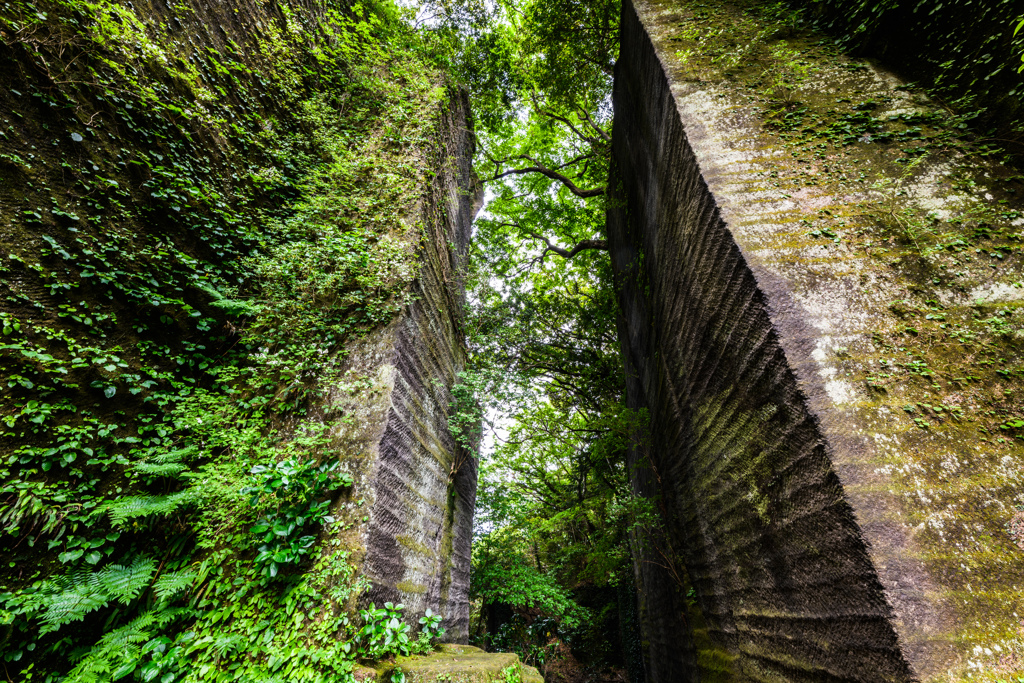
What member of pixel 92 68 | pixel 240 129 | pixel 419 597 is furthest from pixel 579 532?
pixel 92 68

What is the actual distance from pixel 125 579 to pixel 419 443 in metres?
2.34

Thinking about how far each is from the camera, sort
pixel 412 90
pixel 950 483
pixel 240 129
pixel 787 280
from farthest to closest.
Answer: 1. pixel 412 90
2. pixel 240 129
3. pixel 787 280
4. pixel 950 483

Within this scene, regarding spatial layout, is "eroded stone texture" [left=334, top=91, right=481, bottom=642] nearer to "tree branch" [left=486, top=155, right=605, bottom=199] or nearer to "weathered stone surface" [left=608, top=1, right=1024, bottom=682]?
"weathered stone surface" [left=608, top=1, right=1024, bottom=682]

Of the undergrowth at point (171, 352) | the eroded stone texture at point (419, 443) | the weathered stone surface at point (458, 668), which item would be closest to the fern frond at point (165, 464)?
the undergrowth at point (171, 352)

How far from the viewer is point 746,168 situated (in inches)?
115

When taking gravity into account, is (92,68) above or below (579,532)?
above

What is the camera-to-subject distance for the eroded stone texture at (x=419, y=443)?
10.4ft

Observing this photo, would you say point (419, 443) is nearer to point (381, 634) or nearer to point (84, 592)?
point (381, 634)

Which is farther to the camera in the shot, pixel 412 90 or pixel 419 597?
pixel 412 90

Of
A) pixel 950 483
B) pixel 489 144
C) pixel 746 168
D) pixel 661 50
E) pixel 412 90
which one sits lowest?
pixel 950 483

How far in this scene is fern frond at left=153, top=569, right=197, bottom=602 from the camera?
105 inches

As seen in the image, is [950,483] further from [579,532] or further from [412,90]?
[579,532]

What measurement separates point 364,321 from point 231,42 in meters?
4.87

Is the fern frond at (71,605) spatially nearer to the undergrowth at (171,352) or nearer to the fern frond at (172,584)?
the undergrowth at (171,352)
